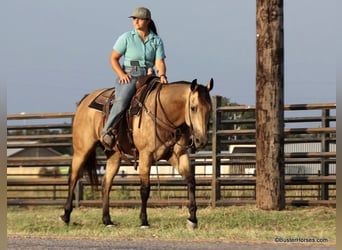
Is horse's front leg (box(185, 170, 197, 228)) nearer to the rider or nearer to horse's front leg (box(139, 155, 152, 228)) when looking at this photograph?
horse's front leg (box(139, 155, 152, 228))

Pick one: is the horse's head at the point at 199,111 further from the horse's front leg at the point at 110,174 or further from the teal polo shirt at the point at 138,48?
the horse's front leg at the point at 110,174

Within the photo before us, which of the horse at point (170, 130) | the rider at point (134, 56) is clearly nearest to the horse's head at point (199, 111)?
the horse at point (170, 130)

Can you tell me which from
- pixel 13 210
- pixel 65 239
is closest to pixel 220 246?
pixel 65 239

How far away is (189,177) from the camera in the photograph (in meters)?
11.2

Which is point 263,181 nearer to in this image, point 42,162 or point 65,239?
point 65,239

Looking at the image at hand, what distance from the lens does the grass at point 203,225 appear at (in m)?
9.87

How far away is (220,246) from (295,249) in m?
0.83

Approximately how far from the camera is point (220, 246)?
8609 mm

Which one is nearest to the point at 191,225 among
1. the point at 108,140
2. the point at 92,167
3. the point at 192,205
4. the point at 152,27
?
the point at 192,205

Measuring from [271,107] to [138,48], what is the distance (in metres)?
2.96

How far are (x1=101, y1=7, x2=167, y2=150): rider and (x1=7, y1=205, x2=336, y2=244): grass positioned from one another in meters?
1.72

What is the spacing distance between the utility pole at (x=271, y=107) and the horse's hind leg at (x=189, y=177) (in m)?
2.47

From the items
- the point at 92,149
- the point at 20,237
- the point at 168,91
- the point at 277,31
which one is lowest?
the point at 20,237

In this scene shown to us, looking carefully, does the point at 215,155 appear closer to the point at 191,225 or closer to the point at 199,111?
the point at 191,225
